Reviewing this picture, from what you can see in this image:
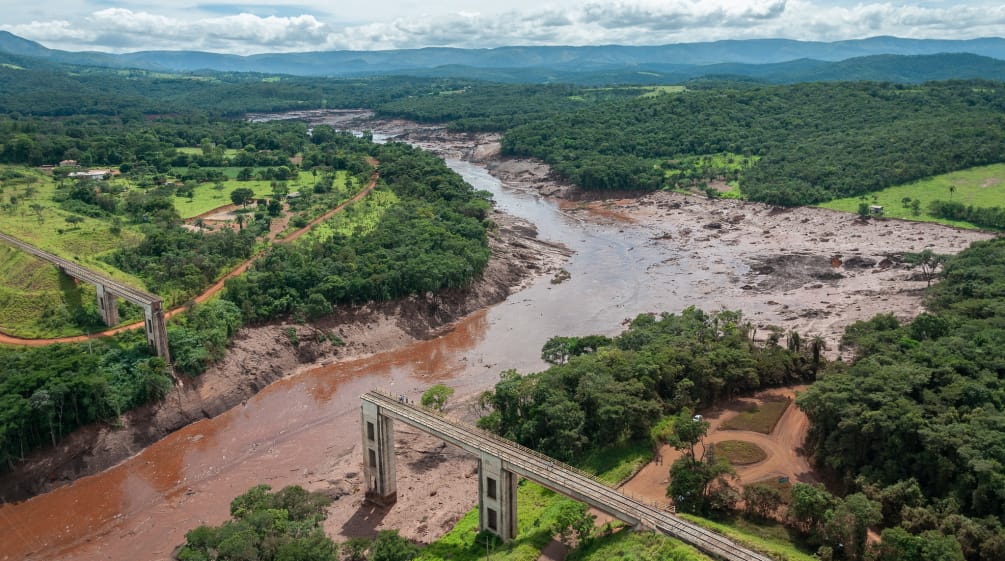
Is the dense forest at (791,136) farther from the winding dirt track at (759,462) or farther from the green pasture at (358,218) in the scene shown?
the winding dirt track at (759,462)

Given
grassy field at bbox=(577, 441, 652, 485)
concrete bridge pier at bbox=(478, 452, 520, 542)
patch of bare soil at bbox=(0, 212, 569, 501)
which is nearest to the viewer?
concrete bridge pier at bbox=(478, 452, 520, 542)

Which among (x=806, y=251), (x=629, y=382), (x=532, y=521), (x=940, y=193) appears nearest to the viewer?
(x=532, y=521)

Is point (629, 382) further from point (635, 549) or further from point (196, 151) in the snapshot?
point (196, 151)

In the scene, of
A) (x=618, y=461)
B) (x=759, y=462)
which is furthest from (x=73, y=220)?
(x=759, y=462)

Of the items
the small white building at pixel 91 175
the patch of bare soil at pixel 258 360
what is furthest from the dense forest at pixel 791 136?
the small white building at pixel 91 175

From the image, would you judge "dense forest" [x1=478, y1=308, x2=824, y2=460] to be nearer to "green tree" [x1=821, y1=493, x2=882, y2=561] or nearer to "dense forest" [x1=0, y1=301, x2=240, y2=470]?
"green tree" [x1=821, y1=493, x2=882, y2=561]

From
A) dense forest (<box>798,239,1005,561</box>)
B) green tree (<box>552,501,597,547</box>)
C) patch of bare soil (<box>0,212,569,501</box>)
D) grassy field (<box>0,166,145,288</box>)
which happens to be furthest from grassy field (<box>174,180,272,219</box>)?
dense forest (<box>798,239,1005,561</box>)
